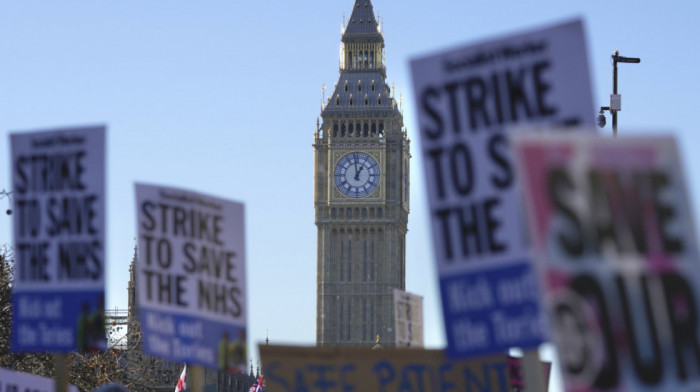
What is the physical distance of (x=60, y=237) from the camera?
1391 cm

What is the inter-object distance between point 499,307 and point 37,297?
521 cm

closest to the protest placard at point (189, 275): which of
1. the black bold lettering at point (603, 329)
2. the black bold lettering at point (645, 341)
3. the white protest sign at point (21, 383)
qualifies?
the white protest sign at point (21, 383)

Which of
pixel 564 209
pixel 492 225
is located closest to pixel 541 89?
pixel 492 225

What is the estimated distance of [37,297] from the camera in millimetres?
14188

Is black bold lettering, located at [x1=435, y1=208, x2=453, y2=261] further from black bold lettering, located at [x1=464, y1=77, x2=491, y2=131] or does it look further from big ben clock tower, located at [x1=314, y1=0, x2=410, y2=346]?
big ben clock tower, located at [x1=314, y1=0, x2=410, y2=346]

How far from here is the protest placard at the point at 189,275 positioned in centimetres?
1408

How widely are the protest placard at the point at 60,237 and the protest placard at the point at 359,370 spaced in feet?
12.8

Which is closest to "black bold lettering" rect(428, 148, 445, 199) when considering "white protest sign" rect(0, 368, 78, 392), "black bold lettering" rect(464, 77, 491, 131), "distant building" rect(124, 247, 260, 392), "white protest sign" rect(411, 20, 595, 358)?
"white protest sign" rect(411, 20, 595, 358)

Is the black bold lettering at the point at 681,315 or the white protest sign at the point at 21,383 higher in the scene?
the white protest sign at the point at 21,383

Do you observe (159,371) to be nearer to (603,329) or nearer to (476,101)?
(476,101)

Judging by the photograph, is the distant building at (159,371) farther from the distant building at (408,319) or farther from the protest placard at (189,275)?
the protest placard at (189,275)

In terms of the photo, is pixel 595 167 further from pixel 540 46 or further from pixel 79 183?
pixel 79 183

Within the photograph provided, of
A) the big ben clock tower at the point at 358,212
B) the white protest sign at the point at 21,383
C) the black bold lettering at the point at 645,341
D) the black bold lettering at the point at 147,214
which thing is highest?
the big ben clock tower at the point at 358,212

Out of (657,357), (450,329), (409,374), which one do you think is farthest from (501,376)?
(657,357)
